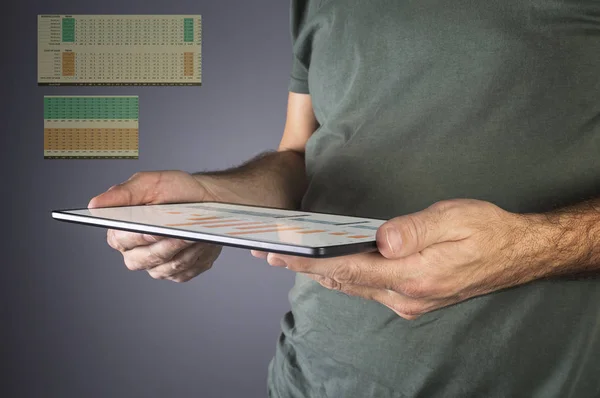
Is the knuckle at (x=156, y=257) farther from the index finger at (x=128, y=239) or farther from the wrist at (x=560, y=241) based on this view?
the wrist at (x=560, y=241)

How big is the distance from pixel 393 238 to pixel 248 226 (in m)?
0.13

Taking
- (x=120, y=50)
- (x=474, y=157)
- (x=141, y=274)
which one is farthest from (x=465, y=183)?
(x=120, y=50)

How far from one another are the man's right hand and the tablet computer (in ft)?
0.12

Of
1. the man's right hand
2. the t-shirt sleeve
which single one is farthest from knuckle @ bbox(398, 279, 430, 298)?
the t-shirt sleeve

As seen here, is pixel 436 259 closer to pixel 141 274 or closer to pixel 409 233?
pixel 409 233

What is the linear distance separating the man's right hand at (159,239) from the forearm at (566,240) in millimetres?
376

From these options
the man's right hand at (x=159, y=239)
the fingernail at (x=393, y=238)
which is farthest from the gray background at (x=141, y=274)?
the fingernail at (x=393, y=238)

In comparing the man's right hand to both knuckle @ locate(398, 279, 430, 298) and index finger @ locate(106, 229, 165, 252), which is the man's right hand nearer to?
index finger @ locate(106, 229, 165, 252)

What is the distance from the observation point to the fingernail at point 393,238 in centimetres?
51

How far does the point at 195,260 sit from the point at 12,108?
8.53 feet

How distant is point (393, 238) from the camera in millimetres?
506

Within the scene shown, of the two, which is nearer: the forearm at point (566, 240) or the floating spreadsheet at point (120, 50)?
the forearm at point (566, 240)

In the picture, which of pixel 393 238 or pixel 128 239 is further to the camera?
pixel 128 239

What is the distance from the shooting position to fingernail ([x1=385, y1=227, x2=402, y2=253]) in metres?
0.51
